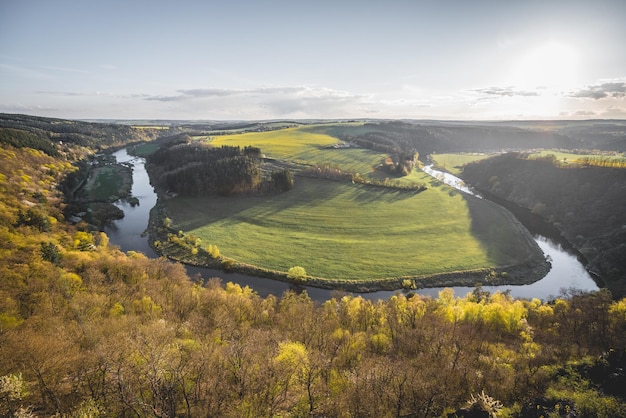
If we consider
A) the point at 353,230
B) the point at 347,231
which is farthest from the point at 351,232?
the point at 353,230

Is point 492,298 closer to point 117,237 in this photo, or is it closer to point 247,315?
point 247,315

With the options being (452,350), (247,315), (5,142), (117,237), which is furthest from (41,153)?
(452,350)

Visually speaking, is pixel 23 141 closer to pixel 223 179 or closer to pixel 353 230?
pixel 223 179

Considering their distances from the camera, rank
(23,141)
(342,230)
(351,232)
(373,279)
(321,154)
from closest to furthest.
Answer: (373,279) → (351,232) → (342,230) → (23,141) → (321,154)

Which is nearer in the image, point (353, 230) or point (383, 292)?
point (383, 292)

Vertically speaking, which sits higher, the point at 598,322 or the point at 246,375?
the point at 246,375
